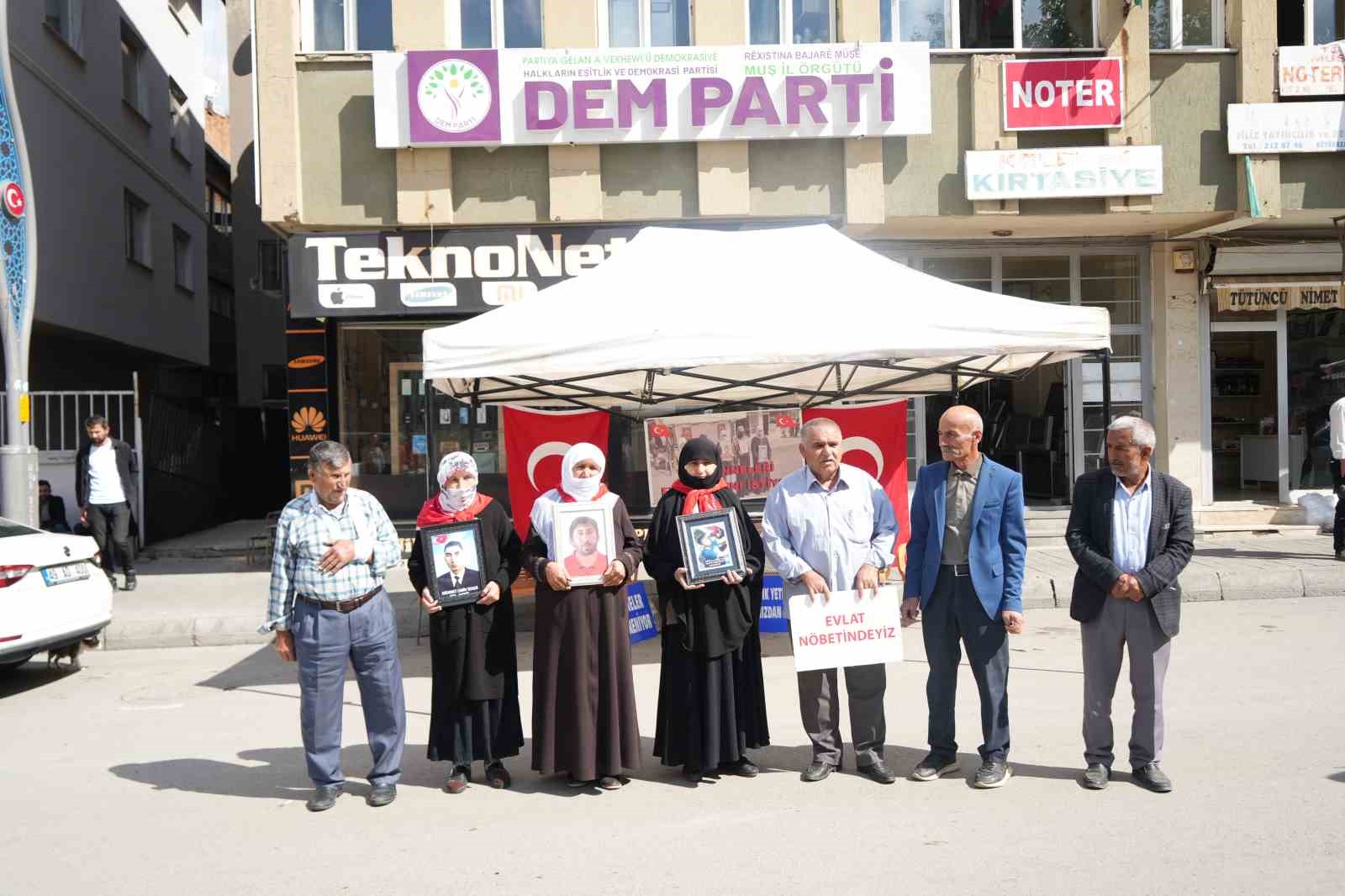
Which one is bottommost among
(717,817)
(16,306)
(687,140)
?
(717,817)

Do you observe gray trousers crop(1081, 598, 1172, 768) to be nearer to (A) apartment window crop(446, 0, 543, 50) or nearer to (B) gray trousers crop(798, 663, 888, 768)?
(B) gray trousers crop(798, 663, 888, 768)

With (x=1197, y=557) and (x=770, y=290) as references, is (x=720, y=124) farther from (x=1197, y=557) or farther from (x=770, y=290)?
(x=1197, y=557)

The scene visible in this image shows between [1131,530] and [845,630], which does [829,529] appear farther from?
[1131,530]

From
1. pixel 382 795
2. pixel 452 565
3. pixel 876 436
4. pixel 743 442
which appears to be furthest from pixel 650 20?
pixel 382 795

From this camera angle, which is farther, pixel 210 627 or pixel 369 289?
pixel 369 289

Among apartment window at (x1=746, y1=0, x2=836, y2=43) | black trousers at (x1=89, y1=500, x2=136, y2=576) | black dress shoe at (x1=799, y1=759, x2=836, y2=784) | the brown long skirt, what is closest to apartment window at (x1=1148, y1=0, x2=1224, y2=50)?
apartment window at (x1=746, y1=0, x2=836, y2=43)

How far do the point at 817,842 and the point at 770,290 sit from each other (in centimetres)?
372

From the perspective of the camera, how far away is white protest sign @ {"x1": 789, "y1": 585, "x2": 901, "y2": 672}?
5.29 metres

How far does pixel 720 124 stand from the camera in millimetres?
12289

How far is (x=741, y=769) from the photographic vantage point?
5.50 meters

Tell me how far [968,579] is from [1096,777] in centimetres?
107

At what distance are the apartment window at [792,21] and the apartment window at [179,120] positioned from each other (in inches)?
531

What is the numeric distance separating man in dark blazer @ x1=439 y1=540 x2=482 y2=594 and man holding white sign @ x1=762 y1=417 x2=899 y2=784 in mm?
1480

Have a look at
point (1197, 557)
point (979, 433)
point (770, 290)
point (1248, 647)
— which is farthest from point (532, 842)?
point (1197, 557)
